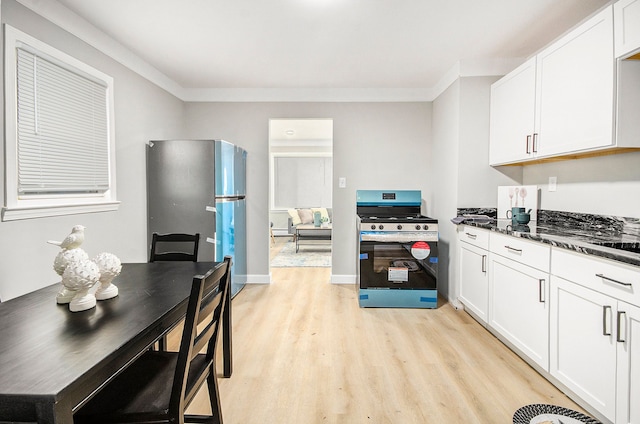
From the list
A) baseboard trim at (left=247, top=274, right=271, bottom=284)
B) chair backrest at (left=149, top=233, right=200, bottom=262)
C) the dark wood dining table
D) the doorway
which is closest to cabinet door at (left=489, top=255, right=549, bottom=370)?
the dark wood dining table

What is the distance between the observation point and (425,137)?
14.1 ft

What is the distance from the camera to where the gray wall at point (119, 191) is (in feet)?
6.49

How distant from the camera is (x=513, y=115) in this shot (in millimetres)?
2934

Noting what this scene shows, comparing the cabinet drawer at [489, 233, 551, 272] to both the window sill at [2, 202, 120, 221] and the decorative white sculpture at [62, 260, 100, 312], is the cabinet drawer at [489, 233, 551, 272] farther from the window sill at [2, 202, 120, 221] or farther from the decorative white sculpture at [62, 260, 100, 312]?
the window sill at [2, 202, 120, 221]

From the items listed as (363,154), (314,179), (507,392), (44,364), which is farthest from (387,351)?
(314,179)

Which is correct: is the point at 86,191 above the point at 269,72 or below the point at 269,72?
below

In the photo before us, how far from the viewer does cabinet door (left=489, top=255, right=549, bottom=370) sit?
2.08 m

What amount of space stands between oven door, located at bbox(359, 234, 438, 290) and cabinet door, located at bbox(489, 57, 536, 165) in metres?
1.05

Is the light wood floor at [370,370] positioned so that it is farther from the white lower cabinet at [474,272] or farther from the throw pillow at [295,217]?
the throw pillow at [295,217]

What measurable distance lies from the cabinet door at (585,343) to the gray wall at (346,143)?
8.24ft

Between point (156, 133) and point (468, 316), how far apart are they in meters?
3.53

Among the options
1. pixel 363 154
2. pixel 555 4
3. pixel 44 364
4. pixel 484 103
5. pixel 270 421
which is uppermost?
pixel 555 4

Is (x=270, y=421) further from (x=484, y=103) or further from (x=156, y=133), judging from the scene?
(x=484, y=103)

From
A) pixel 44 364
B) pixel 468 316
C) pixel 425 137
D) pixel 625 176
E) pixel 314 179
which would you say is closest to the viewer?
pixel 44 364
